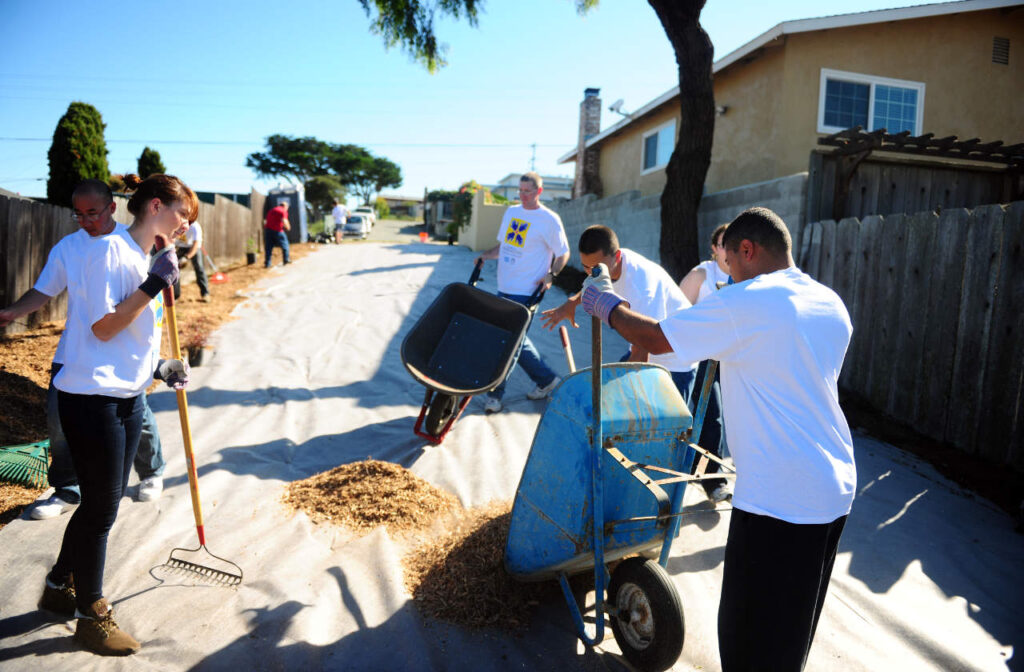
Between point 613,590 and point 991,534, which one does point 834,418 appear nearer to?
point 613,590

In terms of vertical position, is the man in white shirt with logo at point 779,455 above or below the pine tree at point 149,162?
below

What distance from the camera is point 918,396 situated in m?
4.89

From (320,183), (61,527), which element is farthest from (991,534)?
(320,183)

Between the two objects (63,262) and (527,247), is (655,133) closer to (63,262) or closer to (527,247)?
(527,247)

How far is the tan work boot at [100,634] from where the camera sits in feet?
7.37

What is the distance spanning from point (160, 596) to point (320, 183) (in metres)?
47.8

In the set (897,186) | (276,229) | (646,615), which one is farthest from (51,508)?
(276,229)

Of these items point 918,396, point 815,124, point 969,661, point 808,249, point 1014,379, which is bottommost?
point 969,661

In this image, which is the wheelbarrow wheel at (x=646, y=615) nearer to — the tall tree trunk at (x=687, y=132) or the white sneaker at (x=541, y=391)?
the white sneaker at (x=541, y=391)

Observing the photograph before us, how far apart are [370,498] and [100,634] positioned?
1.44m

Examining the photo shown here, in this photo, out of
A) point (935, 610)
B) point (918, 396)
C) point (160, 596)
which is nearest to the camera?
point (160, 596)

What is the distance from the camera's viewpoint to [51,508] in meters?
3.14

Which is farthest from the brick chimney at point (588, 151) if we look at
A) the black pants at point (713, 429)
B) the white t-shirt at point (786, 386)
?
the white t-shirt at point (786, 386)

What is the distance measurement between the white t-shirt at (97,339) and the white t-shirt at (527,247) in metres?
3.23
